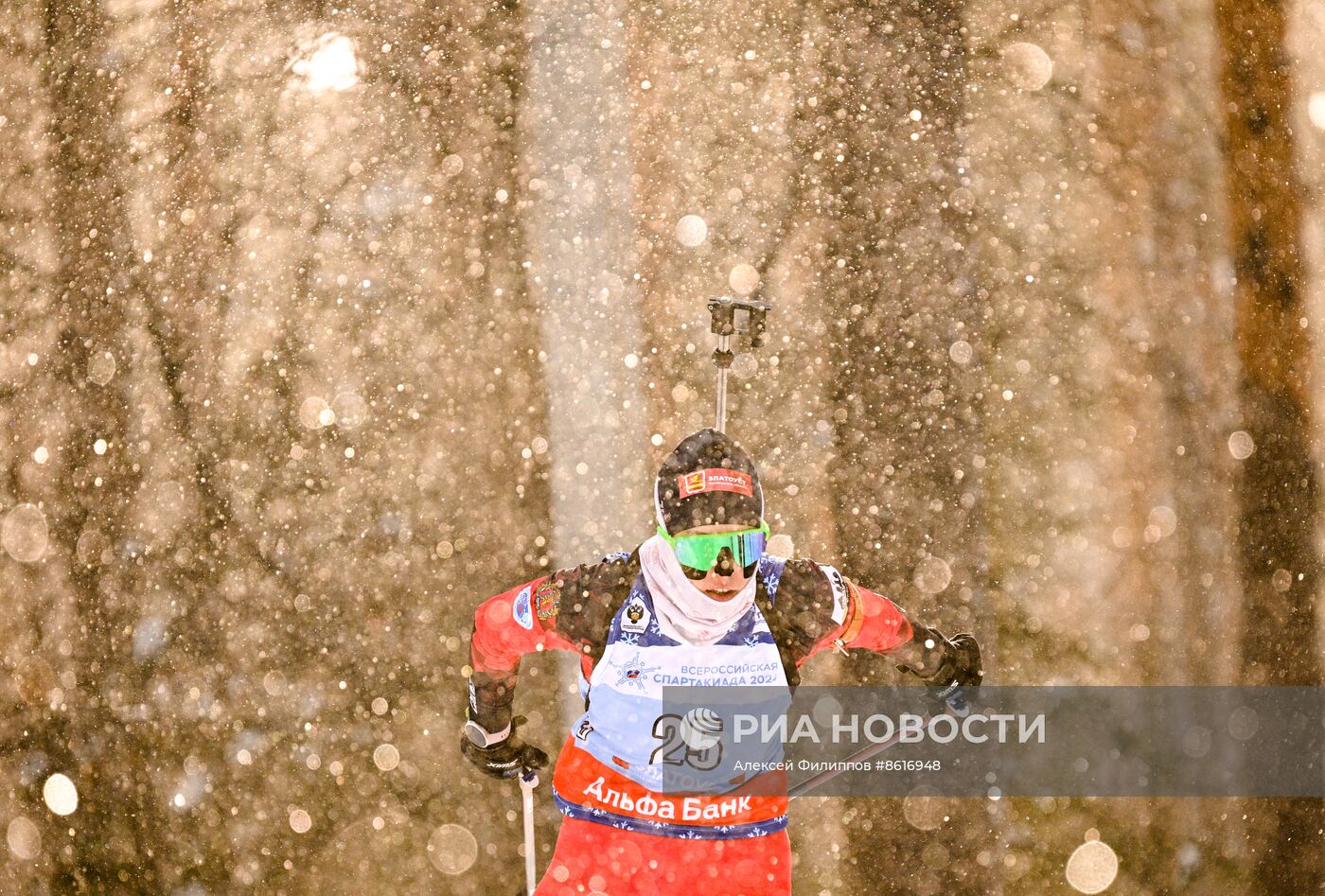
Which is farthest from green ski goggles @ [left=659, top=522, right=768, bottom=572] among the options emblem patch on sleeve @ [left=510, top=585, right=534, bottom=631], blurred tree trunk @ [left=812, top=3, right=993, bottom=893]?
blurred tree trunk @ [left=812, top=3, right=993, bottom=893]

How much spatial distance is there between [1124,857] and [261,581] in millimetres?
2680

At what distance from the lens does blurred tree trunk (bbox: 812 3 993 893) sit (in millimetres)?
2586

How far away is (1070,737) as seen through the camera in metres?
2.61

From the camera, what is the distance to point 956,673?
239cm

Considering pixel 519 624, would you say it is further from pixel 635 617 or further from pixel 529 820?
pixel 529 820

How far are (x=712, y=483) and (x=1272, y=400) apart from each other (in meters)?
2.10

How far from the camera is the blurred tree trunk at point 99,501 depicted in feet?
9.40

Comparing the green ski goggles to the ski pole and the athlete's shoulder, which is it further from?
the ski pole

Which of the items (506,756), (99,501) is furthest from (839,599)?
(99,501)

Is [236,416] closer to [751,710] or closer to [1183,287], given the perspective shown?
[751,710]

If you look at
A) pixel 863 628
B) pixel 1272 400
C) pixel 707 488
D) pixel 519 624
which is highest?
pixel 707 488

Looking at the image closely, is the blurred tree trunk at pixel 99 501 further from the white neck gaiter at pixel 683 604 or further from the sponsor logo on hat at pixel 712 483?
the sponsor logo on hat at pixel 712 483

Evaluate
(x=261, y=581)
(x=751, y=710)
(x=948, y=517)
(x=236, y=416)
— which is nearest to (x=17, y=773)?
(x=261, y=581)

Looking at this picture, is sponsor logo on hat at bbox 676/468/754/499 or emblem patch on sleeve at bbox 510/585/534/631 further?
emblem patch on sleeve at bbox 510/585/534/631
